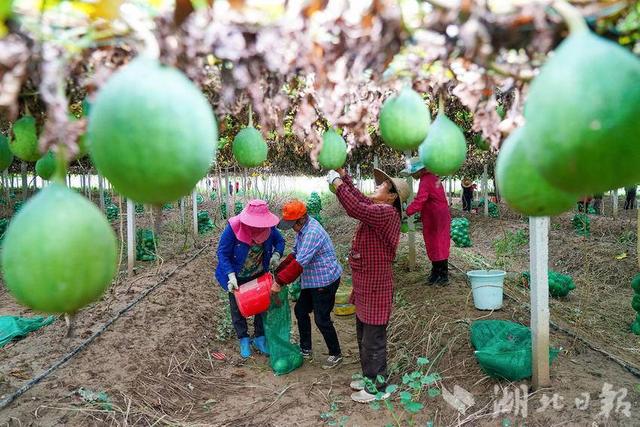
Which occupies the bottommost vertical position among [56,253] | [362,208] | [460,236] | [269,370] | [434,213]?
[269,370]

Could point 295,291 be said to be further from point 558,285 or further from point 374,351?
point 558,285

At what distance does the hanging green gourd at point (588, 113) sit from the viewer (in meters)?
0.98

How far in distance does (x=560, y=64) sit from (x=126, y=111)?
33.9 inches

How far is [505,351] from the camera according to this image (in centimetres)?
409

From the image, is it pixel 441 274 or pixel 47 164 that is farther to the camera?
pixel 441 274

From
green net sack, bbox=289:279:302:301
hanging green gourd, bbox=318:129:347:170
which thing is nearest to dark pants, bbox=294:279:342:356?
green net sack, bbox=289:279:302:301

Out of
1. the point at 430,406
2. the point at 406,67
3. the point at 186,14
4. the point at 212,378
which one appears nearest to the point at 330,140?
the point at 406,67

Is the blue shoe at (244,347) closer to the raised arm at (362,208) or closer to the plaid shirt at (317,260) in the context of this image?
the plaid shirt at (317,260)

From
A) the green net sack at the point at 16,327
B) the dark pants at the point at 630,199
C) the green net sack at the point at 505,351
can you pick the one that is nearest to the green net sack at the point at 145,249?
the green net sack at the point at 16,327

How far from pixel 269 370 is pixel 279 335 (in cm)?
42

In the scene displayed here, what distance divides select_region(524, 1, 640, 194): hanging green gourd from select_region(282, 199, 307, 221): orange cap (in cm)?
390

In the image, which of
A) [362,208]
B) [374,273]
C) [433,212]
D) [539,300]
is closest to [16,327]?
[374,273]

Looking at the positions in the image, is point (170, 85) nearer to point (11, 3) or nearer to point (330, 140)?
point (11, 3)

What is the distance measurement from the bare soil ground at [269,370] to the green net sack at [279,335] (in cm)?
12
